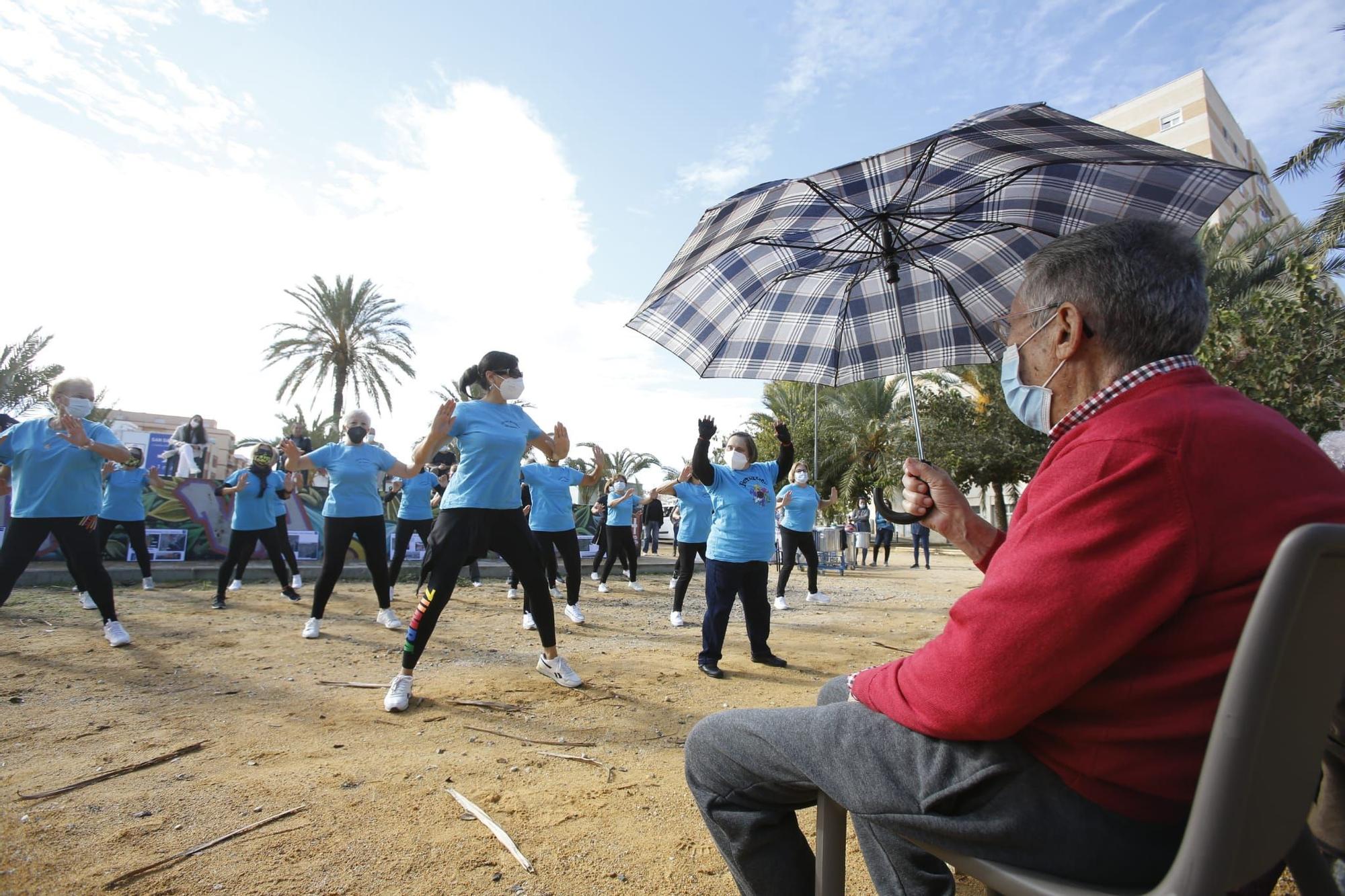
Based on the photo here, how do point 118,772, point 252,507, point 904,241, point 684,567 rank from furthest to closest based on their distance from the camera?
point 252,507 → point 684,567 → point 904,241 → point 118,772

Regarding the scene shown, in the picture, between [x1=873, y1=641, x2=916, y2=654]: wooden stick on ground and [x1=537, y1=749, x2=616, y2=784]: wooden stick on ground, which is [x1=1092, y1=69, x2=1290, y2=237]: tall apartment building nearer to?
[x1=873, y1=641, x2=916, y2=654]: wooden stick on ground

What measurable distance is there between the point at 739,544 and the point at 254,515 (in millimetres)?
6824

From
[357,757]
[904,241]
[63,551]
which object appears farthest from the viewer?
[63,551]

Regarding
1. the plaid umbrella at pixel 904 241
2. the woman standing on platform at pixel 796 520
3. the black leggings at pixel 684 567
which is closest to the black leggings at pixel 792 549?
the woman standing on platform at pixel 796 520

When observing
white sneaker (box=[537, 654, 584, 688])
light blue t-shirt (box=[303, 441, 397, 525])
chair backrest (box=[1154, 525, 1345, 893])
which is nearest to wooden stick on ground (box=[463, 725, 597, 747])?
white sneaker (box=[537, 654, 584, 688])

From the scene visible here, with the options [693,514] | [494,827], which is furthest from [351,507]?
[494,827]

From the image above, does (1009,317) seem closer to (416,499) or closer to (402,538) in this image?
(402,538)

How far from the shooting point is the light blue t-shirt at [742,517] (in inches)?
235

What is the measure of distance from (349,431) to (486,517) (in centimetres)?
335

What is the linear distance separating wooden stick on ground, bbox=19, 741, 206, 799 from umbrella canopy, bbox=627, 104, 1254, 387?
11.0 ft

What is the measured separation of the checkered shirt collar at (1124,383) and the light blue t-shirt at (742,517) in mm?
4667

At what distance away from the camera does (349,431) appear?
7223 millimetres

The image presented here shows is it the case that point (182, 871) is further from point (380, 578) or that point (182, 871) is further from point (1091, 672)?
point (380, 578)

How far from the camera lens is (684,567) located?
27.9ft
